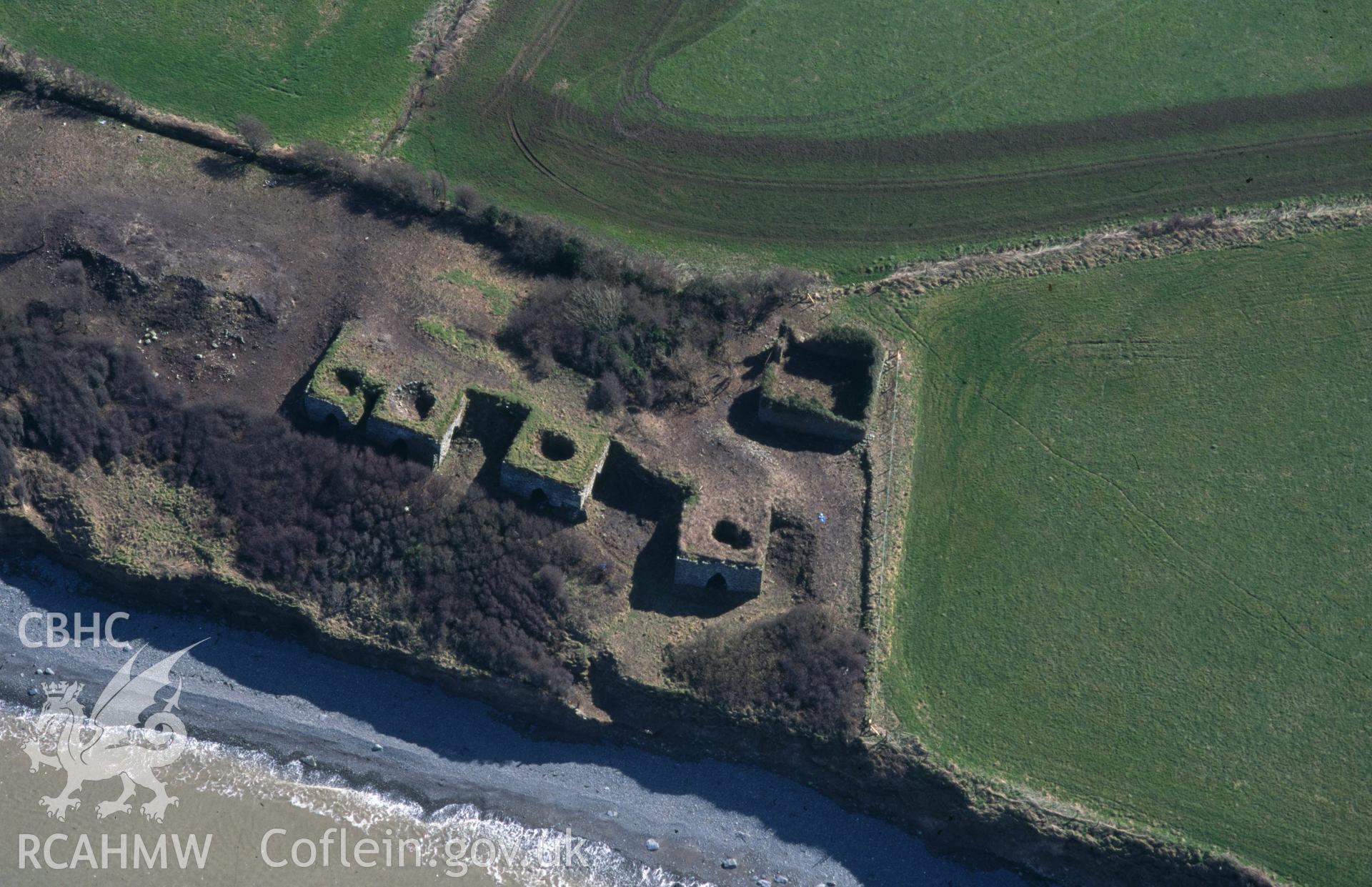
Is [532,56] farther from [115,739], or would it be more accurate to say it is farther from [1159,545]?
[1159,545]

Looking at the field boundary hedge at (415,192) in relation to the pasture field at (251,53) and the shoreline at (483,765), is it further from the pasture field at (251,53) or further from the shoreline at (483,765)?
the shoreline at (483,765)

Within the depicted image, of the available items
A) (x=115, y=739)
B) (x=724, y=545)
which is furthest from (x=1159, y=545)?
(x=115, y=739)

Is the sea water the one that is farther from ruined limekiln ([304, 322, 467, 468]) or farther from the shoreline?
ruined limekiln ([304, 322, 467, 468])

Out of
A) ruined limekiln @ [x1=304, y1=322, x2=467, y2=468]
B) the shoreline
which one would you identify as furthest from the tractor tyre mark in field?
the shoreline

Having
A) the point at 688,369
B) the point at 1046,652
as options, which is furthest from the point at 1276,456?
the point at 688,369

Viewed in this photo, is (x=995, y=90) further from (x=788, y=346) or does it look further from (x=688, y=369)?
(x=688, y=369)

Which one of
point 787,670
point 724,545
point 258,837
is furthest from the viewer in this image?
point 724,545

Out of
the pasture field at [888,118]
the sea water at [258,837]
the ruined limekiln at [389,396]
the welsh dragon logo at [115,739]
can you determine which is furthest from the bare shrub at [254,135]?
the sea water at [258,837]
